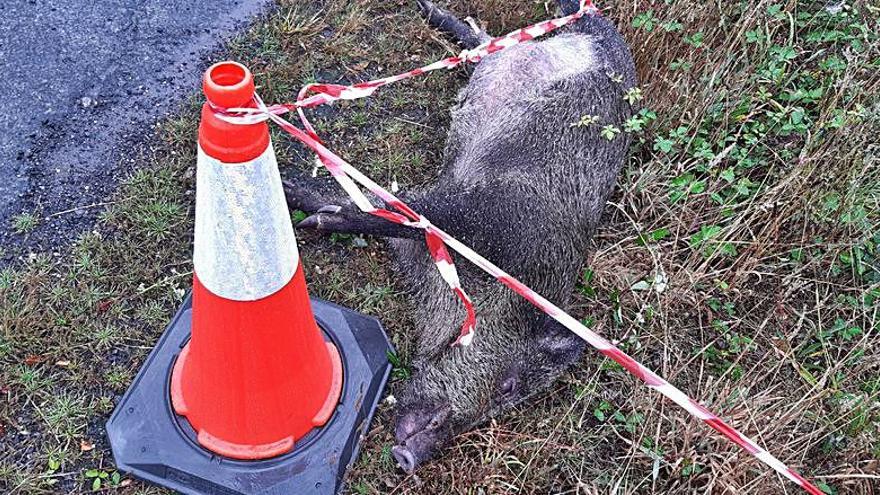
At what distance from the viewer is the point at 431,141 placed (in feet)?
14.6

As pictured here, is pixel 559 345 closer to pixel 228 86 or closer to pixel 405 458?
pixel 405 458

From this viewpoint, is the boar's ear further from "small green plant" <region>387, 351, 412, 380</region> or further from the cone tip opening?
the cone tip opening

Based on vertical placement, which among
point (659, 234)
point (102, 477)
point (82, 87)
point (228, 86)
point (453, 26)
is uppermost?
point (228, 86)

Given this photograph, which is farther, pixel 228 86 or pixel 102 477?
pixel 102 477

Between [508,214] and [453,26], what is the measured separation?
5.74 feet

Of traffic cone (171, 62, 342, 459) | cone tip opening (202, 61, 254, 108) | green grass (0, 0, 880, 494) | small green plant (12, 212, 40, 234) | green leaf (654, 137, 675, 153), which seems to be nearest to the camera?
cone tip opening (202, 61, 254, 108)

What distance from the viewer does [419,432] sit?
316cm

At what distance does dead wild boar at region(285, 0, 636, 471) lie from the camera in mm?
3375

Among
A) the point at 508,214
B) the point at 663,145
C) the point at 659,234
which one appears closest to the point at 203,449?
the point at 508,214

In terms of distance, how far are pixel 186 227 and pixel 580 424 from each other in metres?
2.03

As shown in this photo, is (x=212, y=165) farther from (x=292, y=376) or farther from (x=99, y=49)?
(x=99, y=49)

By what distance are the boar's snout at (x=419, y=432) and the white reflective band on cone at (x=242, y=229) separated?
0.91 metres

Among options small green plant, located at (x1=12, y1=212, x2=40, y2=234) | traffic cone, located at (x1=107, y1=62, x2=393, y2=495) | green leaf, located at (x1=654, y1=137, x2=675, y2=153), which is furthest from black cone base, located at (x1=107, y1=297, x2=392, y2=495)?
green leaf, located at (x1=654, y1=137, x2=675, y2=153)

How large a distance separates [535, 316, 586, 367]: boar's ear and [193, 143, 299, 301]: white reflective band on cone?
131cm
